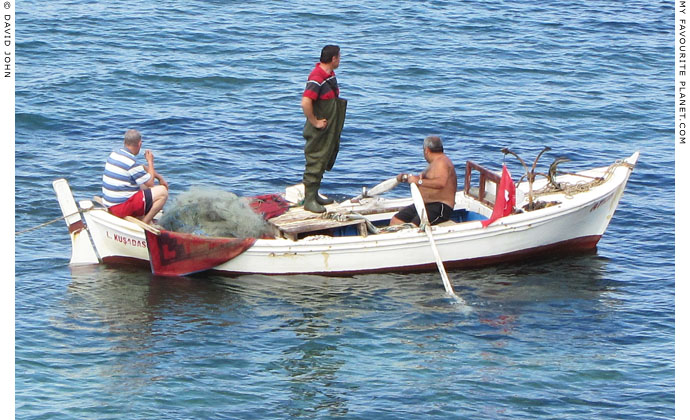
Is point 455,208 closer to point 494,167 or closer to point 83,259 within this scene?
point 494,167

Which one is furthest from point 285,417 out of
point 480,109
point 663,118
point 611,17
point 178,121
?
point 611,17

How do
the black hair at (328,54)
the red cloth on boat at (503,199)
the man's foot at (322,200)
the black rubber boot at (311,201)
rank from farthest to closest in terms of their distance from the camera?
1. the man's foot at (322,200)
2. the black rubber boot at (311,201)
3. the red cloth on boat at (503,199)
4. the black hair at (328,54)

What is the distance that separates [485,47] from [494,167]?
8.00m

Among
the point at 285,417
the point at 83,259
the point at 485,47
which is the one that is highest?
the point at 485,47

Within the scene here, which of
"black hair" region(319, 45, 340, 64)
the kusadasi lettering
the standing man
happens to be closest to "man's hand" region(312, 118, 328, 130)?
the standing man

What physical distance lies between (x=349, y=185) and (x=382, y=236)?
3.89 meters

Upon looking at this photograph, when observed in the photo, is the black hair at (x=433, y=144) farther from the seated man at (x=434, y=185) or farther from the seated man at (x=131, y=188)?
the seated man at (x=131, y=188)

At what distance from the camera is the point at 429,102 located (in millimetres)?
21328

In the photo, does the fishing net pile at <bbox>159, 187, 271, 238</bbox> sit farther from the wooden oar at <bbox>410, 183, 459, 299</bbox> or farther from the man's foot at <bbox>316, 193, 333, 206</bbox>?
the wooden oar at <bbox>410, 183, 459, 299</bbox>

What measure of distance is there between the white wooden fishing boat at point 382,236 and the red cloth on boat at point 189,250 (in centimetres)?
12

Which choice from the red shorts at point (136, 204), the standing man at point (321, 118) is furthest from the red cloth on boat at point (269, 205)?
the red shorts at point (136, 204)

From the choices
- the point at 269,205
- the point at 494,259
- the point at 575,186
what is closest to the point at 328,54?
the point at 269,205

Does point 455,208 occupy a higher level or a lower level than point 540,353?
higher

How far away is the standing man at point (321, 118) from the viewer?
12.7 m
